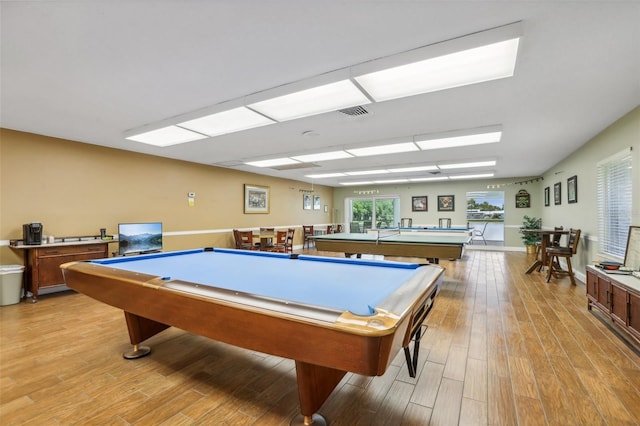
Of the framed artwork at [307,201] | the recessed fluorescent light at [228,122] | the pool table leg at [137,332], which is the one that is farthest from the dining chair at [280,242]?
the pool table leg at [137,332]

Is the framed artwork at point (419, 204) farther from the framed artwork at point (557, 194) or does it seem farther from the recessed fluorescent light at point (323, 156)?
the recessed fluorescent light at point (323, 156)

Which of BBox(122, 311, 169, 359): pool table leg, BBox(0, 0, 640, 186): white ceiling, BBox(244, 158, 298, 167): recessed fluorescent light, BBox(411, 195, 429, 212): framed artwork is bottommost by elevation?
BBox(122, 311, 169, 359): pool table leg

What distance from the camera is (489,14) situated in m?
1.68

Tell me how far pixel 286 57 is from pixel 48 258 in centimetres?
447

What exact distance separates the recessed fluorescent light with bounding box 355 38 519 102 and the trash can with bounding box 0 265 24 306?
503 centimetres

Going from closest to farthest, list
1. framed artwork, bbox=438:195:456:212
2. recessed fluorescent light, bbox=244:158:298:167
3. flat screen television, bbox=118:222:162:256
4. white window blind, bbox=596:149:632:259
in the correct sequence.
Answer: white window blind, bbox=596:149:632:259, flat screen television, bbox=118:222:162:256, recessed fluorescent light, bbox=244:158:298:167, framed artwork, bbox=438:195:456:212

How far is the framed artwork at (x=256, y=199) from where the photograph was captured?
8.05m

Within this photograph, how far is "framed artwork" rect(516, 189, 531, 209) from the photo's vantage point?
9.30 metres

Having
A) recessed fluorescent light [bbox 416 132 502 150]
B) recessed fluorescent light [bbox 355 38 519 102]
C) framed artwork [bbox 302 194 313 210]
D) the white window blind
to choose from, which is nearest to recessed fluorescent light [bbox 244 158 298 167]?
recessed fluorescent light [bbox 416 132 502 150]

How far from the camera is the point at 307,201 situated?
1067cm

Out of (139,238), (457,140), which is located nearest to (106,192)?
(139,238)

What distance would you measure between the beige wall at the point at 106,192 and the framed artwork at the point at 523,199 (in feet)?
28.7

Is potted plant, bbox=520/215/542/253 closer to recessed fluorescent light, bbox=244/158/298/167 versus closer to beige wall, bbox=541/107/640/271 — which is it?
beige wall, bbox=541/107/640/271

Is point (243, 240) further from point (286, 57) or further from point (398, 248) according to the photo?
point (286, 57)
